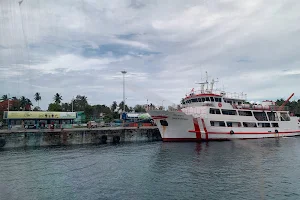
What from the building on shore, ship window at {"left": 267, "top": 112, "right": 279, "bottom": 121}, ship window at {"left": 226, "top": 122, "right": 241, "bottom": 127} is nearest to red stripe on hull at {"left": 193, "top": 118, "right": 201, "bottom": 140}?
ship window at {"left": 226, "top": 122, "right": 241, "bottom": 127}

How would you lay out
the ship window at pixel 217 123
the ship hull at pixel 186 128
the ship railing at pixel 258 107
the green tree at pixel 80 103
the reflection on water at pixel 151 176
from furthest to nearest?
the green tree at pixel 80 103
the ship railing at pixel 258 107
the ship window at pixel 217 123
the ship hull at pixel 186 128
the reflection on water at pixel 151 176

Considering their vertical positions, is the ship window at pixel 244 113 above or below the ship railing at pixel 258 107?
below

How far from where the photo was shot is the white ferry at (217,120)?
139 feet

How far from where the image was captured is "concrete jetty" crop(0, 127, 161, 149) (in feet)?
126

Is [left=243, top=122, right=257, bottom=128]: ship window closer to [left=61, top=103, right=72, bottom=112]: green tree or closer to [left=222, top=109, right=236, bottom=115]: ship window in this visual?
[left=222, top=109, right=236, bottom=115]: ship window

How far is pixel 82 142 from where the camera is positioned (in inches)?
1677

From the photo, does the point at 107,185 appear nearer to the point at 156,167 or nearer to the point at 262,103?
the point at 156,167

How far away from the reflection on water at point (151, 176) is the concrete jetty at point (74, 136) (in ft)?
35.4

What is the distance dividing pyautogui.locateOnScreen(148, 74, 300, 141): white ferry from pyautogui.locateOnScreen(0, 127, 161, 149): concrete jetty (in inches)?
254

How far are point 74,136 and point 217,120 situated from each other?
2607cm

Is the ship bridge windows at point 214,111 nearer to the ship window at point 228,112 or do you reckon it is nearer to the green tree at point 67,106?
the ship window at point 228,112

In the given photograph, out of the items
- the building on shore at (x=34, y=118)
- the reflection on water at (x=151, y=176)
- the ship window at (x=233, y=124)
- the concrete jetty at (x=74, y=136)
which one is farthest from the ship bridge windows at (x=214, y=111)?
the building on shore at (x=34, y=118)

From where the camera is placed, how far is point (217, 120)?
43.7 m

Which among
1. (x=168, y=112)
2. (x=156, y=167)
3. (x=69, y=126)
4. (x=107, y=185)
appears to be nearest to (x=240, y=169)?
(x=156, y=167)
